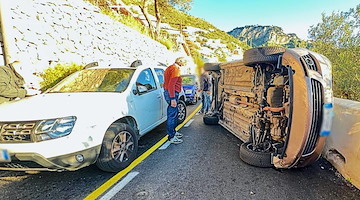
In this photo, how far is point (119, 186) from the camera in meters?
2.90

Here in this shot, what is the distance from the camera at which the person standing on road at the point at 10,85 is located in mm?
4457

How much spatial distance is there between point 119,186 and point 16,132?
139 centimetres

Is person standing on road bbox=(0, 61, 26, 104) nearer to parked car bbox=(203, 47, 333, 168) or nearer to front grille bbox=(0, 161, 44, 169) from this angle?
front grille bbox=(0, 161, 44, 169)

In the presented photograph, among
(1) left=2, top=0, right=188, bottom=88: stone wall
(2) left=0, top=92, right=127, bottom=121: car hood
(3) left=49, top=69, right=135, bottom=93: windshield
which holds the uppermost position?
(1) left=2, top=0, right=188, bottom=88: stone wall

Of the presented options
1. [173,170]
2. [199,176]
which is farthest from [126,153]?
[199,176]

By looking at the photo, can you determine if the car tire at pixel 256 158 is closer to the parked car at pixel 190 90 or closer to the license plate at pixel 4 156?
the license plate at pixel 4 156

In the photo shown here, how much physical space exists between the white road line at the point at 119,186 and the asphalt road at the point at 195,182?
5cm

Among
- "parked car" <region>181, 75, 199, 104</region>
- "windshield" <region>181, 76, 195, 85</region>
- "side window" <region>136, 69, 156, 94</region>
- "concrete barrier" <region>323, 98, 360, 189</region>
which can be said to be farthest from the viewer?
"windshield" <region>181, 76, 195, 85</region>

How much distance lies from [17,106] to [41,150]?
95 centimetres

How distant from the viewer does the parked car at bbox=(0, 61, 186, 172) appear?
2.56m

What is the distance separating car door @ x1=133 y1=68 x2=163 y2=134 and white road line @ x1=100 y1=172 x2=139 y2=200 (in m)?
1.01

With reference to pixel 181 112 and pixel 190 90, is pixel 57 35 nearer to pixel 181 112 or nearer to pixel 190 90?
pixel 181 112

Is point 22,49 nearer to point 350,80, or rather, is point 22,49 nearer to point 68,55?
point 68,55

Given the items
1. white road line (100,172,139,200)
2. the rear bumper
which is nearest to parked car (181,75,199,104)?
white road line (100,172,139,200)
